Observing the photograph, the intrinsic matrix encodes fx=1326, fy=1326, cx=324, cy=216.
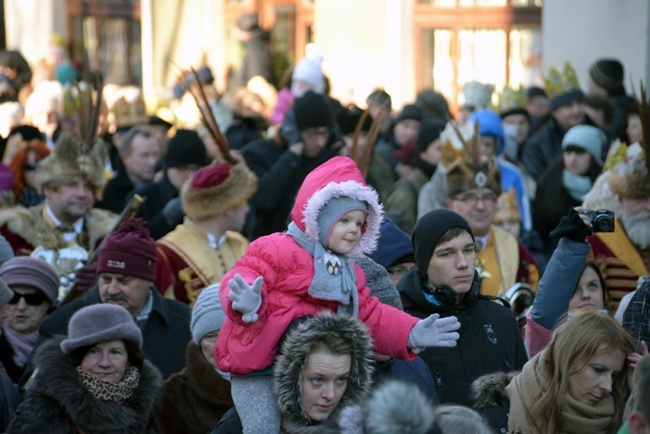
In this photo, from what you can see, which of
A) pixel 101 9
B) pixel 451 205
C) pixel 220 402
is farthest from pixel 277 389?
pixel 101 9

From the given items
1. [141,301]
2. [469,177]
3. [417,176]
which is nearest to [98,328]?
[141,301]

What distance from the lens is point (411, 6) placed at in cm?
1842

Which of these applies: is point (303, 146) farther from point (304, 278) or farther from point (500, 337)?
point (304, 278)

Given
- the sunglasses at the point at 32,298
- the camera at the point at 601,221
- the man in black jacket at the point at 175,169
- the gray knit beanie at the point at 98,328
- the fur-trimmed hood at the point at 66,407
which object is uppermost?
the camera at the point at 601,221

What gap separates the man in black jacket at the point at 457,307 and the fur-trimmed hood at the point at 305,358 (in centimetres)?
83

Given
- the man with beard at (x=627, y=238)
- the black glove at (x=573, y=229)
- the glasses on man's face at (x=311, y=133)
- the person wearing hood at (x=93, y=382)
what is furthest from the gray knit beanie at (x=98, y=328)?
the glasses on man's face at (x=311, y=133)

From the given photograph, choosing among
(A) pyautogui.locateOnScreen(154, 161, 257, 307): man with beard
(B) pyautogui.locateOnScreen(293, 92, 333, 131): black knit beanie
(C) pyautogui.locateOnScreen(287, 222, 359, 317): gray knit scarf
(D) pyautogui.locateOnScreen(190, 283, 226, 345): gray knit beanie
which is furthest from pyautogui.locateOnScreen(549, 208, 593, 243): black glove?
(B) pyautogui.locateOnScreen(293, 92, 333, 131): black knit beanie

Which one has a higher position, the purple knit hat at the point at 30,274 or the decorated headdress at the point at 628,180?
the decorated headdress at the point at 628,180

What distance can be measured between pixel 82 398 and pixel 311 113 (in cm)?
383

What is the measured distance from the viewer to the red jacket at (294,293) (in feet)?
14.8

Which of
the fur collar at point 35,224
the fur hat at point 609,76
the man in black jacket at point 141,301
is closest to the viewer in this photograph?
the man in black jacket at point 141,301

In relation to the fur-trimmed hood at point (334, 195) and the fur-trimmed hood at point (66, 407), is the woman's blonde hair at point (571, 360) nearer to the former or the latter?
the fur-trimmed hood at point (334, 195)

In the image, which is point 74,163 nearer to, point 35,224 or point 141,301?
point 35,224

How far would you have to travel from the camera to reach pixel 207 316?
576 centimetres
